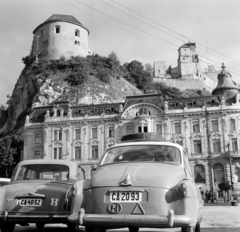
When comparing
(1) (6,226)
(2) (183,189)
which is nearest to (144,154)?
(2) (183,189)

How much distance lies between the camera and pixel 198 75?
116m

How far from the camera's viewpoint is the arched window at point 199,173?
4528 cm

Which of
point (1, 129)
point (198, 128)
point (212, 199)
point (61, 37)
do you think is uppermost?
point (61, 37)

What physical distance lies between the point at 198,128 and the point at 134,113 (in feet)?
29.5

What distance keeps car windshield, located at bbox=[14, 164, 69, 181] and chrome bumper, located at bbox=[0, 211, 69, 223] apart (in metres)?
1.35

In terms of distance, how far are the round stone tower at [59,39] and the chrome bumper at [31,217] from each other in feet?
243

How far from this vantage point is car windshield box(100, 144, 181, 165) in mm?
6891

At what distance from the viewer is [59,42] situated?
80500mm

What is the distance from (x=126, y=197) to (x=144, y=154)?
4.89ft

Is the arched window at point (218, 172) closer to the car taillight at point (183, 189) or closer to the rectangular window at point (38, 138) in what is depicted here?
the rectangular window at point (38, 138)

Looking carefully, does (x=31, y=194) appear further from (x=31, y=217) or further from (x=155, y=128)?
(x=155, y=128)

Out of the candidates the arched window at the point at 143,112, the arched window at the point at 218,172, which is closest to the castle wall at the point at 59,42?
the arched window at the point at 143,112

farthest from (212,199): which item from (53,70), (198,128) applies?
(53,70)

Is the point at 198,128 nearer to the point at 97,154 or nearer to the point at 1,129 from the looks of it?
the point at 97,154
